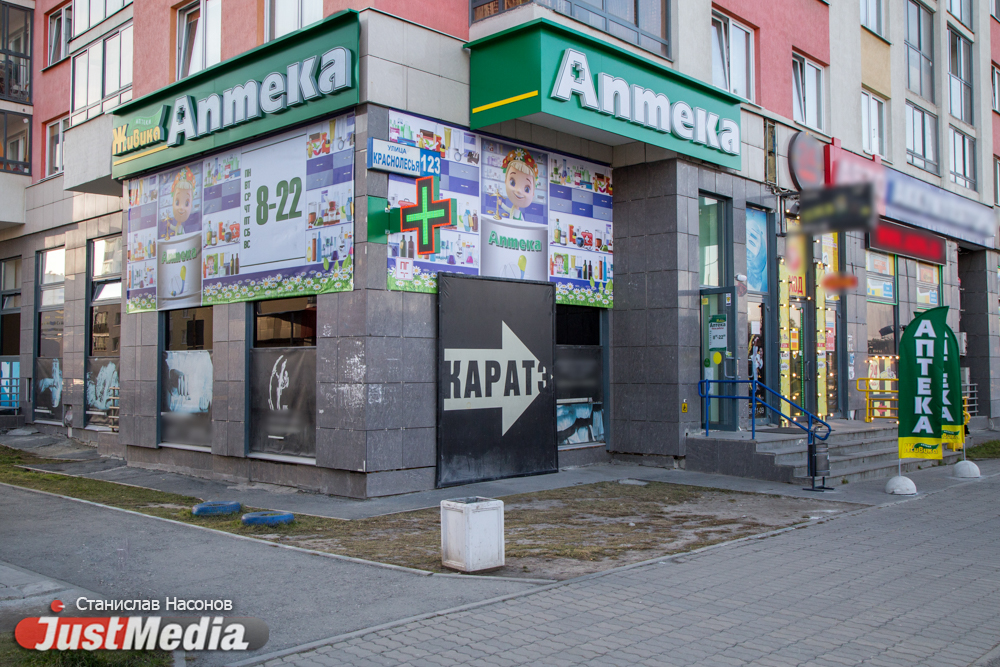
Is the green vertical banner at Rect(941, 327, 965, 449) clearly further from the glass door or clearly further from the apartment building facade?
the glass door

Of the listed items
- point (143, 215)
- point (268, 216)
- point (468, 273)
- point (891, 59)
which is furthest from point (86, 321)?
point (891, 59)

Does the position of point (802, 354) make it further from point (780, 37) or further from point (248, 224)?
point (248, 224)

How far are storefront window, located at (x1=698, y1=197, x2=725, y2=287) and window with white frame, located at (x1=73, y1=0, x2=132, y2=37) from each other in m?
14.6

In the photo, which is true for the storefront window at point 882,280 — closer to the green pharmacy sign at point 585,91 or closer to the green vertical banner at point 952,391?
the green pharmacy sign at point 585,91

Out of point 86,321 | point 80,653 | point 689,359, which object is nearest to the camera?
point 80,653

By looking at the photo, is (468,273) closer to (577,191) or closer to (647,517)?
(577,191)

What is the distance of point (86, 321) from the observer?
2048 centimetres

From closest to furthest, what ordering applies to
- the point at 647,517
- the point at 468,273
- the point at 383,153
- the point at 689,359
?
the point at 647,517 → the point at 383,153 → the point at 468,273 → the point at 689,359

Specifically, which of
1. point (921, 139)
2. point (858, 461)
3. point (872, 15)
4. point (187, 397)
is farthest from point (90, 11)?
point (921, 139)

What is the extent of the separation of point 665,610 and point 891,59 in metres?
19.1

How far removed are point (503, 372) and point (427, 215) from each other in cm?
328

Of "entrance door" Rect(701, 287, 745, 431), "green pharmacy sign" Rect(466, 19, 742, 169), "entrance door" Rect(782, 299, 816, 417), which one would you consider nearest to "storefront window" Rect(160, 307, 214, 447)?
"green pharmacy sign" Rect(466, 19, 742, 169)

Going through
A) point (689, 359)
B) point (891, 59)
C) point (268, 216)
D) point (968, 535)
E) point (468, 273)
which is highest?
point (891, 59)

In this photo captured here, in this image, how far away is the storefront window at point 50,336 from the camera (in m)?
22.0
